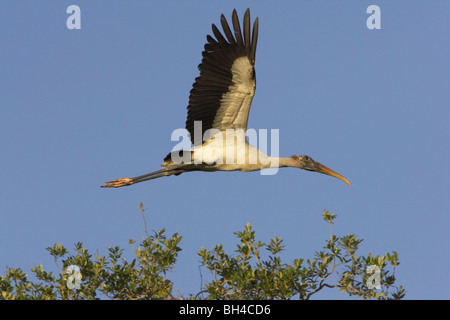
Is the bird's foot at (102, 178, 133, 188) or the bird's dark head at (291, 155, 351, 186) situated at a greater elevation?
the bird's dark head at (291, 155, 351, 186)

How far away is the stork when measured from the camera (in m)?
9.09

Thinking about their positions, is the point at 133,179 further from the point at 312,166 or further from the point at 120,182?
the point at 312,166

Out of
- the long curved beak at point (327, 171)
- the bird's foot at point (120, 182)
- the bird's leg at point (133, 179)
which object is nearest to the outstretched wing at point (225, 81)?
the bird's leg at point (133, 179)

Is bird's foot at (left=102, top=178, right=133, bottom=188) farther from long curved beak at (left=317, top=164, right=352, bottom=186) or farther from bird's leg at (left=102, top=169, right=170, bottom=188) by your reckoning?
long curved beak at (left=317, top=164, right=352, bottom=186)

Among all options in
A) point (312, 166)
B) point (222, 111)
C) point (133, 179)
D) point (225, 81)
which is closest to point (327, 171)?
point (312, 166)

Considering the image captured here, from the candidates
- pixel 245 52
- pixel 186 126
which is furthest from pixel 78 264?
pixel 245 52

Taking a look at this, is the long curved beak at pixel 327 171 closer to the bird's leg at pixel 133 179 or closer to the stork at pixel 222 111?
the stork at pixel 222 111

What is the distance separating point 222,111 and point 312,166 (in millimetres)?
2451

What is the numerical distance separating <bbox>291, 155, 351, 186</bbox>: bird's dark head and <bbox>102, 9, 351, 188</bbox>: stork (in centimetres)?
56

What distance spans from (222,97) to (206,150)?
98 cm

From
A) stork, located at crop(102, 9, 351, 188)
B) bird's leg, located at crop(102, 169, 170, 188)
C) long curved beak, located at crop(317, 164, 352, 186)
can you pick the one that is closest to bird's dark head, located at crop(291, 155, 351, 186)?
long curved beak, located at crop(317, 164, 352, 186)

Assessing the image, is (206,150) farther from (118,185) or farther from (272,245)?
(272,245)
